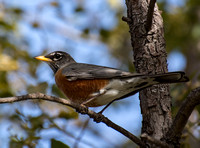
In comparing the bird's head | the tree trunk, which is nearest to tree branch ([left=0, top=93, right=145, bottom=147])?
the tree trunk

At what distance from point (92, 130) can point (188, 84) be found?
15.6 ft

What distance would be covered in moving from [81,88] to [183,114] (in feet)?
5.05

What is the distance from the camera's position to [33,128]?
3.55 meters

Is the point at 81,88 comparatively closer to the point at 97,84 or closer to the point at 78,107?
the point at 97,84

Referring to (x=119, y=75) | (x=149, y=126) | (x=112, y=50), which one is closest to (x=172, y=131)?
(x=149, y=126)

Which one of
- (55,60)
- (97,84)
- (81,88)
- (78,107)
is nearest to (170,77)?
(78,107)

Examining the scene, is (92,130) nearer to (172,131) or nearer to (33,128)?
(33,128)

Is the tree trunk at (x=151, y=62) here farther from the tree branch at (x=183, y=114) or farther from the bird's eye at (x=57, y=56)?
the bird's eye at (x=57, y=56)

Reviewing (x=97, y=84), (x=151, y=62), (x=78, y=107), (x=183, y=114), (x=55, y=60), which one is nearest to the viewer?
(x=183, y=114)

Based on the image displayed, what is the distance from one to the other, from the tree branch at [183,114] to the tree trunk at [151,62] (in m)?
0.15

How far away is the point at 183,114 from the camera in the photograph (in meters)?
2.58

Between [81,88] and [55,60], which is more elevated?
[55,60]

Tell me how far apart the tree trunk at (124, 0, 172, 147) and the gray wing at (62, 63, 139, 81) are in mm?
287

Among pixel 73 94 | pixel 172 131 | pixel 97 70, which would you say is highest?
pixel 97 70
